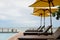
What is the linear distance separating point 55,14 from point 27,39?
9.28 metres

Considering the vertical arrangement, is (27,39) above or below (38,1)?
below

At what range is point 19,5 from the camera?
25.8 m

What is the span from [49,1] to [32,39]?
2440mm

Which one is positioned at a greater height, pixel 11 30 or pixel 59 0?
pixel 59 0

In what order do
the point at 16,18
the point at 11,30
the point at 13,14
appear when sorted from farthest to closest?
the point at 16,18
the point at 13,14
the point at 11,30

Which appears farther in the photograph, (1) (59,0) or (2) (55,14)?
(2) (55,14)

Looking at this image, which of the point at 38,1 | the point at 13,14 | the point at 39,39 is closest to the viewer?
the point at 39,39

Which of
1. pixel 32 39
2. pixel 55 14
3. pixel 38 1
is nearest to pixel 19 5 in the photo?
pixel 55 14

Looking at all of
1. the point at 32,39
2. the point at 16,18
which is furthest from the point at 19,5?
the point at 32,39

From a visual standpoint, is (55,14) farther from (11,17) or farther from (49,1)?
(11,17)

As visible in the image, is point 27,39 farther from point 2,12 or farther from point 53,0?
point 2,12

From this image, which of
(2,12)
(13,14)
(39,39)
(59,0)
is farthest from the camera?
(13,14)

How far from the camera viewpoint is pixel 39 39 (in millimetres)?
5289

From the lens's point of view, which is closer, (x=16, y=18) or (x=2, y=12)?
(x=2, y=12)
